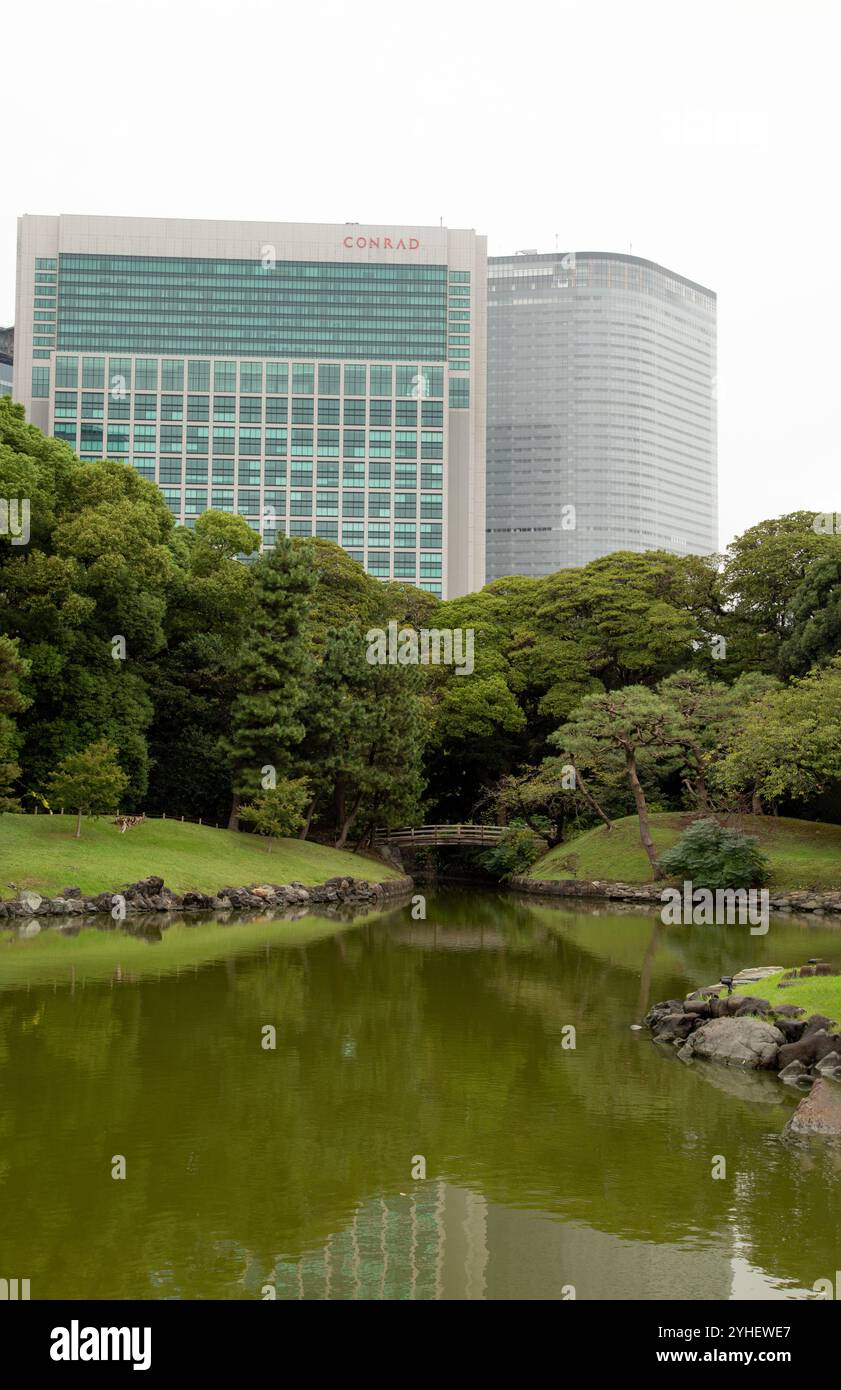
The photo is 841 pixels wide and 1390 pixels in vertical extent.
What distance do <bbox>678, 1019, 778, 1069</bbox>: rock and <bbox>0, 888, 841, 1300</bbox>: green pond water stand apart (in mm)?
337

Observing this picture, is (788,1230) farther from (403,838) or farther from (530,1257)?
(403,838)

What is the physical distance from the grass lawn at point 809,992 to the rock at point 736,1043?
0.72 m

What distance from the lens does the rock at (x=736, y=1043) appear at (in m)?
11.6

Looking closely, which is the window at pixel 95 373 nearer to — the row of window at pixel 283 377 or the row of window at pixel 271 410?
the row of window at pixel 283 377

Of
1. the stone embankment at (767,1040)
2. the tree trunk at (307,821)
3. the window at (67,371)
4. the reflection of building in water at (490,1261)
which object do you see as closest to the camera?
the reflection of building in water at (490,1261)

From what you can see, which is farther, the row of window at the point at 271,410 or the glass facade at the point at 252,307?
the row of window at the point at 271,410

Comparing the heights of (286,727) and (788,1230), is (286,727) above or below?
above

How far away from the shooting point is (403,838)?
155 ft

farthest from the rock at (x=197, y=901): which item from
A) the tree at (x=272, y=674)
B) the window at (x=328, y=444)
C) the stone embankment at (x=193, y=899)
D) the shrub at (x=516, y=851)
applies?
the window at (x=328, y=444)

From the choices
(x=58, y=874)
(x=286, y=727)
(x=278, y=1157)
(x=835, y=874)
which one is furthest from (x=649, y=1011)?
(x=286, y=727)

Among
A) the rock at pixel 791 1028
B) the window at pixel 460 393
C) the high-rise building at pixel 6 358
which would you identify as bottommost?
the rock at pixel 791 1028

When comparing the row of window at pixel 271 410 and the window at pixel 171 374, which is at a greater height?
the window at pixel 171 374

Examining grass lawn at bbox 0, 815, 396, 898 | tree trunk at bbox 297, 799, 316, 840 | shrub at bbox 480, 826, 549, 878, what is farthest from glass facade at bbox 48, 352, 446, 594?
grass lawn at bbox 0, 815, 396, 898
